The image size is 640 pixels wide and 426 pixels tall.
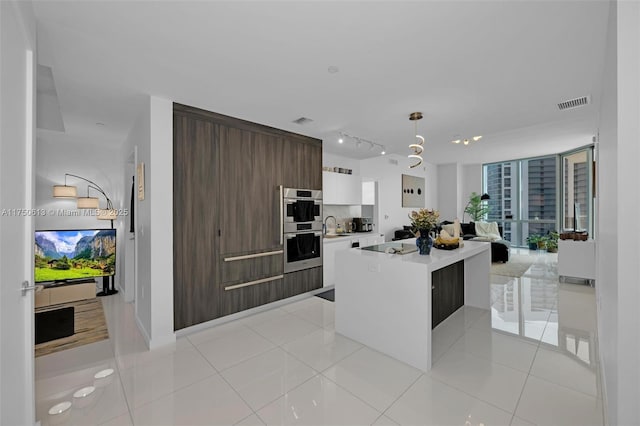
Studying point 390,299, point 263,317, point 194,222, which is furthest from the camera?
point 263,317

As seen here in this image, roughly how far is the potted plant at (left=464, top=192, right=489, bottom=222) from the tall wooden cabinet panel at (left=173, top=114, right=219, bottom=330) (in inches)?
→ 310

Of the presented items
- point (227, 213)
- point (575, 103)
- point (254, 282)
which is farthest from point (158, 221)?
point (575, 103)

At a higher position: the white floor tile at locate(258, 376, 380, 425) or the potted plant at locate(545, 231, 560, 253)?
the potted plant at locate(545, 231, 560, 253)

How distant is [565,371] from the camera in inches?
88.9

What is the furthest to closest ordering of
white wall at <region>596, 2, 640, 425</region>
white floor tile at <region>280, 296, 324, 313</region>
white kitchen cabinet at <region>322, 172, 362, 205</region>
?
white kitchen cabinet at <region>322, 172, 362, 205</region> → white floor tile at <region>280, 296, 324, 313</region> → white wall at <region>596, 2, 640, 425</region>

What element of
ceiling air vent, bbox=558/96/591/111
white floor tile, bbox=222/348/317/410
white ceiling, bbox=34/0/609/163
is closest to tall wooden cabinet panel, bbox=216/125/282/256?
white ceiling, bbox=34/0/609/163

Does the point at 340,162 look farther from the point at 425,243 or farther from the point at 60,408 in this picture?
the point at 60,408

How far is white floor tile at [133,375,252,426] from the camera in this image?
179 cm

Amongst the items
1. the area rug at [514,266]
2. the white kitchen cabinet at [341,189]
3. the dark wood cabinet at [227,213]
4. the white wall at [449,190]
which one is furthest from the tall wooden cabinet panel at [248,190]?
the white wall at [449,190]

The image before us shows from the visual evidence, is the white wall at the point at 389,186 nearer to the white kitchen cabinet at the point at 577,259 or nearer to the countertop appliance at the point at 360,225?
the countertop appliance at the point at 360,225

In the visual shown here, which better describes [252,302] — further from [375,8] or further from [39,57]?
[375,8]

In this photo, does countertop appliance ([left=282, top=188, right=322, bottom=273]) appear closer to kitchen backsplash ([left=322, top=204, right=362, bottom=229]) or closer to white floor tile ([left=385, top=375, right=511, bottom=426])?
kitchen backsplash ([left=322, top=204, right=362, bottom=229])

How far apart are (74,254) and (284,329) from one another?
3.41 meters

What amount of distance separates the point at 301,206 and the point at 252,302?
4.99 ft
